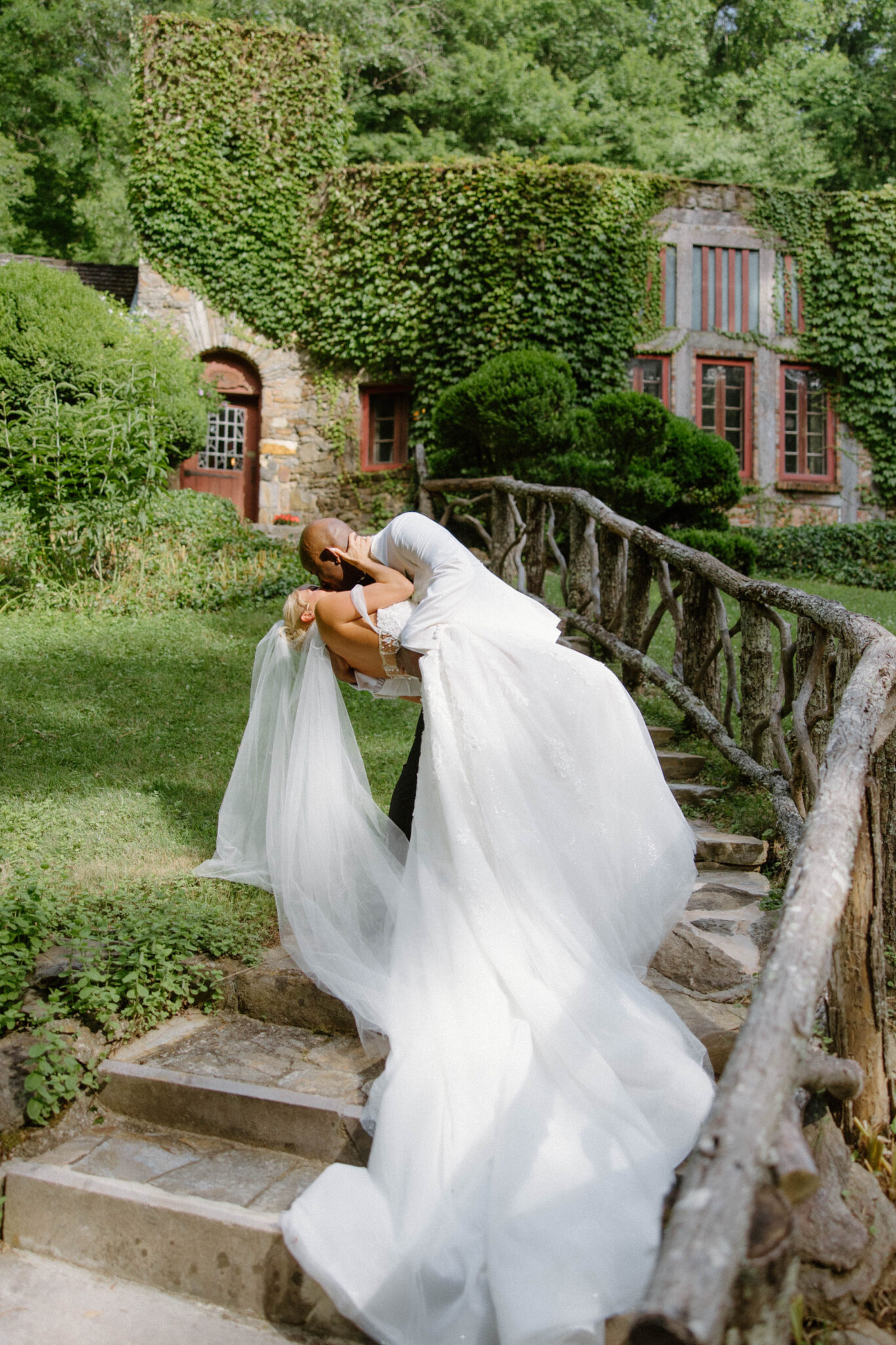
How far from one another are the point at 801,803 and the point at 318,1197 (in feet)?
8.36

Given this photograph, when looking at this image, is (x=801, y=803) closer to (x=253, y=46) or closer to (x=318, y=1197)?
(x=318, y=1197)

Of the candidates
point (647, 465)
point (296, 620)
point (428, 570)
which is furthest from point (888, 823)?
point (647, 465)

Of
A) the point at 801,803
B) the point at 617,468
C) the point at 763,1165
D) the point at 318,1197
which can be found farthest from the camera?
the point at 617,468

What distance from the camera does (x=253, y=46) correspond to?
1516 centimetres

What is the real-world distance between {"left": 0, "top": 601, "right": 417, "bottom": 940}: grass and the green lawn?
11mm

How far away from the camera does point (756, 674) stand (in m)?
4.86

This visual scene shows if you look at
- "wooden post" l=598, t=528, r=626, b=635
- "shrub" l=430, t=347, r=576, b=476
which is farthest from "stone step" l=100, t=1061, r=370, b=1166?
"shrub" l=430, t=347, r=576, b=476

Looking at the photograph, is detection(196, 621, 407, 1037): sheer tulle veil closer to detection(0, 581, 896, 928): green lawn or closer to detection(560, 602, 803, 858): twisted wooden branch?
detection(0, 581, 896, 928): green lawn

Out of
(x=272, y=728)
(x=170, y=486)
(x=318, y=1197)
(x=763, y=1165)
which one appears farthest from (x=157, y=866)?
(x=170, y=486)

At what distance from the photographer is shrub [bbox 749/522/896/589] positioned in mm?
13703

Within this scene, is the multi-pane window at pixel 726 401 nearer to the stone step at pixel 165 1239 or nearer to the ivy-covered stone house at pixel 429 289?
the ivy-covered stone house at pixel 429 289

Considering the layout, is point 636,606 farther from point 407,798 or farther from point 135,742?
point 135,742

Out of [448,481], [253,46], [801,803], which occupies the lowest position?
[801,803]

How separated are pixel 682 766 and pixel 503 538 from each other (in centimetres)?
412
